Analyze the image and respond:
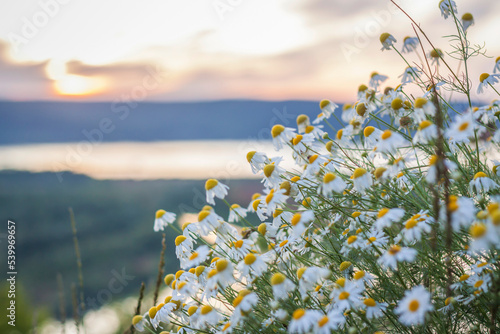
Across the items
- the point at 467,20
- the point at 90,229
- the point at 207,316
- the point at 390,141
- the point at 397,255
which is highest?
the point at 467,20

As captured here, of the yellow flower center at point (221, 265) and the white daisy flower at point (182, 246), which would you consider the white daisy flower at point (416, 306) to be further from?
the white daisy flower at point (182, 246)

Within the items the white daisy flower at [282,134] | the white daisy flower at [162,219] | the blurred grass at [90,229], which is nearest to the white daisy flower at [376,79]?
the white daisy flower at [282,134]

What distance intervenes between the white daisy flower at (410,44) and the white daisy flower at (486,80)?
0.96 ft

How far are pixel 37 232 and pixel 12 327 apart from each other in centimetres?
363

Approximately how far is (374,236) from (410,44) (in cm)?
87

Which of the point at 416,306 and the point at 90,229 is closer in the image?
the point at 416,306

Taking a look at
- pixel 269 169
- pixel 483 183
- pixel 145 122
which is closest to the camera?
pixel 483 183

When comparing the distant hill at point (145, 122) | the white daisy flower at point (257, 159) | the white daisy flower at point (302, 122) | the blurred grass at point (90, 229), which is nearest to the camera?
the white daisy flower at point (257, 159)

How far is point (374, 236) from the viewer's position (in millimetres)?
1251

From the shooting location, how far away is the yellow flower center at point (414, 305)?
3.07 ft

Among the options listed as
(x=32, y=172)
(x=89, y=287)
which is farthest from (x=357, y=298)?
(x=32, y=172)

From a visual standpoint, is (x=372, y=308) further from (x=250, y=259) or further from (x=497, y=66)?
(x=497, y=66)

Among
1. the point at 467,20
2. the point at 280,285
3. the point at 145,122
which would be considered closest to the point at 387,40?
the point at 467,20

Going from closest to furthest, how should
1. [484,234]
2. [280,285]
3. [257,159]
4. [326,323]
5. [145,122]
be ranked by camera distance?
1. [484,234]
2. [326,323]
3. [280,285]
4. [257,159]
5. [145,122]
